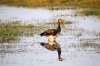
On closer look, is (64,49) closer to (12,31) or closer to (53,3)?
(12,31)

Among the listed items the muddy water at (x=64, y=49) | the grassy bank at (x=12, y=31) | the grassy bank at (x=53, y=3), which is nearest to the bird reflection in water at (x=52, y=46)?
the muddy water at (x=64, y=49)

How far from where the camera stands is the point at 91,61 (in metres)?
15.3

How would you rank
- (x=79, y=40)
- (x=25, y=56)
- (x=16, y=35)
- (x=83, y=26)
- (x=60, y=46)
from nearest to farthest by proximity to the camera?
(x=25, y=56), (x=60, y=46), (x=79, y=40), (x=16, y=35), (x=83, y=26)

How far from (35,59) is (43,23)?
9.51 metres

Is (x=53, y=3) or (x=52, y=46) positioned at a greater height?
(x=52, y=46)

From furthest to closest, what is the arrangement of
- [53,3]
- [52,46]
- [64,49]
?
[53,3], [52,46], [64,49]

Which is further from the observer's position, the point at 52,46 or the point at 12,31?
the point at 12,31

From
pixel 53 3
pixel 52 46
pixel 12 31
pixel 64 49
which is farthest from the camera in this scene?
pixel 53 3

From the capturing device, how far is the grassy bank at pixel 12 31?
19938mm

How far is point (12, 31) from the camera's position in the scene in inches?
846

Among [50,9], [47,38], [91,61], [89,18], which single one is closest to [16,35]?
[47,38]

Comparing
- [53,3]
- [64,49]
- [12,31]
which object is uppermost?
[64,49]

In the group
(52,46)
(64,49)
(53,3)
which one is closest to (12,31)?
(52,46)

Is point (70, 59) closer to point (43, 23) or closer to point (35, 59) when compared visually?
point (35, 59)
